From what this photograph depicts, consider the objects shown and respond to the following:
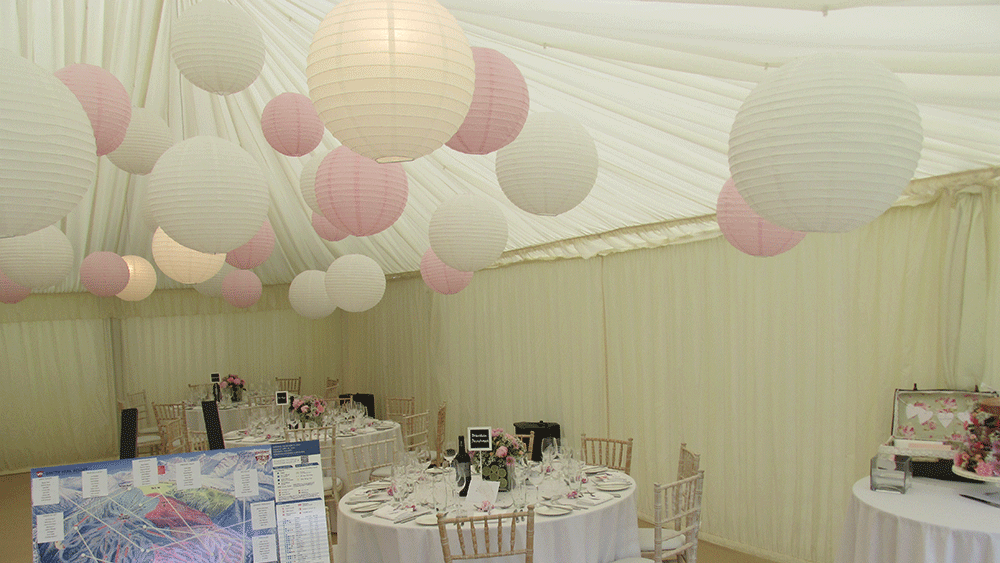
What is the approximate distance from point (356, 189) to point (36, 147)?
1587mm

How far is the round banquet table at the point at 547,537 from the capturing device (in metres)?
3.92

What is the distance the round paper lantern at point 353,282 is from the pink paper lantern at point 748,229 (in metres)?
2.78

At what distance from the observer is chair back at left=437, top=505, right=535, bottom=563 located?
140 inches

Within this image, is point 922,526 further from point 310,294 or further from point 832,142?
point 310,294

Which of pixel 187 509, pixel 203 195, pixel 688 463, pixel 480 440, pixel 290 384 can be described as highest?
pixel 203 195

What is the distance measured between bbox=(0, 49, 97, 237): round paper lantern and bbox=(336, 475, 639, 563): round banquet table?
274 centimetres

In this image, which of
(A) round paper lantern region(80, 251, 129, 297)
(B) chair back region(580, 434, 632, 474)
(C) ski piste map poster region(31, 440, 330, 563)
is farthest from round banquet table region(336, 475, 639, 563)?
(A) round paper lantern region(80, 251, 129, 297)

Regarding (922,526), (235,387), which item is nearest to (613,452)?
(922,526)

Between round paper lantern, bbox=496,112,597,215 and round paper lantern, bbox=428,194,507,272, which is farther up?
round paper lantern, bbox=496,112,597,215

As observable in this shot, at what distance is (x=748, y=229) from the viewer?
3.66m

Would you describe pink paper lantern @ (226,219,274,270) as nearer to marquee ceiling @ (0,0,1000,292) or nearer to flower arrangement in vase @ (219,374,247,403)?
Result: marquee ceiling @ (0,0,1000,292)

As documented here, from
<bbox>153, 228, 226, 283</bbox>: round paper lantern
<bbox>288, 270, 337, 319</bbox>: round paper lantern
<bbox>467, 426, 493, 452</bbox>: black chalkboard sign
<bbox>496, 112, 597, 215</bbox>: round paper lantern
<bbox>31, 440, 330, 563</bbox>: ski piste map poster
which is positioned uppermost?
<bbox>496, 112, 597, 215</bbox>: round paper lantern

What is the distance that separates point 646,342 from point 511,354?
2.52 metres

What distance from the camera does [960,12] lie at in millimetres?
2652
